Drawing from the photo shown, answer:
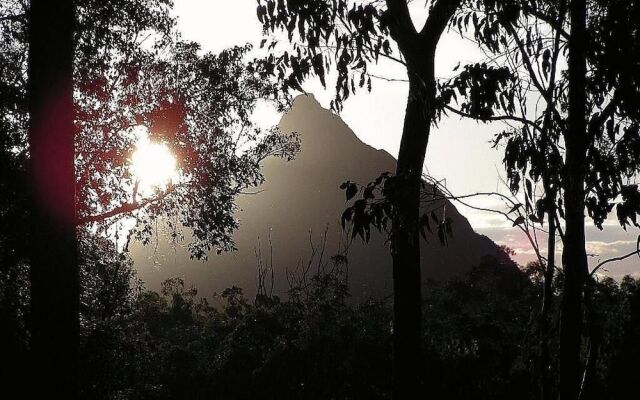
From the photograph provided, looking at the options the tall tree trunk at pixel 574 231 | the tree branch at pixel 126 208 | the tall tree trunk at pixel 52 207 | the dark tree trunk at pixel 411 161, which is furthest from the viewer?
the tree branch at pixel 126 208

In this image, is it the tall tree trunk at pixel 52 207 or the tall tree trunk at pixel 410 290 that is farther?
the tall tree trunk at pixel 410 290

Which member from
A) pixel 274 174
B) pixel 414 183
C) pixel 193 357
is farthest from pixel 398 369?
pixel 274 174

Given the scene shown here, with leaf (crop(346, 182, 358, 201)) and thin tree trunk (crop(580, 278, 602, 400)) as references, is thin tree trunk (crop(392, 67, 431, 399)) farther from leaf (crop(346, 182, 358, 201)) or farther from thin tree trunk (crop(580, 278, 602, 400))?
thin tree trunk (crop(580, 278, 602, 400))

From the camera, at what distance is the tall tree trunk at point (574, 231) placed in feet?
13.7

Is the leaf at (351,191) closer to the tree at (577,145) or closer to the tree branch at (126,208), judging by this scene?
the tree at (577,145)

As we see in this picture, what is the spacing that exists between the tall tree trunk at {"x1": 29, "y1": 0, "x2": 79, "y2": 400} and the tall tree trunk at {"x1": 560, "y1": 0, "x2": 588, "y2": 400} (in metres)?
3.36

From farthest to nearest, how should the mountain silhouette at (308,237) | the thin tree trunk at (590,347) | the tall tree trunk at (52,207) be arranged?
the mountain silhouette at (308,237)
the thin tree trunk at (590,347)
the tall tree trunk at (52,207)

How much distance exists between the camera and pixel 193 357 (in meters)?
15.7

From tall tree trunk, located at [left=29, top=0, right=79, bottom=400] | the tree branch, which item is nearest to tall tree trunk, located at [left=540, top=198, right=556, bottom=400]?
tall tree trunk, located at [left=29, top=0, right=79, bottom=400]

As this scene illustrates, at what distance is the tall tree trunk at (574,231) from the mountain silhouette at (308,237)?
85.0 meters

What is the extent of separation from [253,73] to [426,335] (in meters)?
7.51

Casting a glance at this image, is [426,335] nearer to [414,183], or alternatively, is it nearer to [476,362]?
[476,362]

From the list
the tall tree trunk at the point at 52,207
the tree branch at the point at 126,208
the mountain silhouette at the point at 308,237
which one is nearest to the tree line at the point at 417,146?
the tall tree trunk at the point at 52,207

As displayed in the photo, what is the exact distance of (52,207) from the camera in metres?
3.94
